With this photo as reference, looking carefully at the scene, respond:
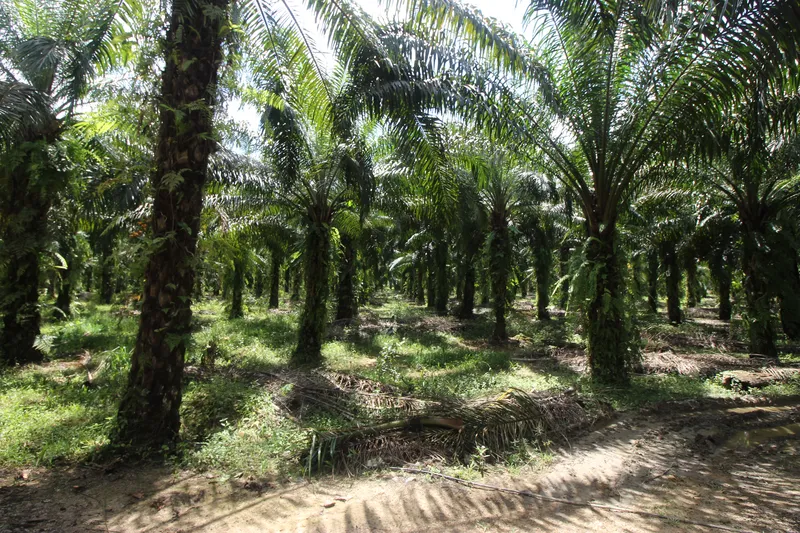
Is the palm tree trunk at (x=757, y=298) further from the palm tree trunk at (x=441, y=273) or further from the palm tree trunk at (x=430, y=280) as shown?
the palm tree trunk at (x=430, y=280)

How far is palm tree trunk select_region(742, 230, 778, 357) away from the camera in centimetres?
986

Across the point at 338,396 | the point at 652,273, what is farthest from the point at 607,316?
the point at 652,273

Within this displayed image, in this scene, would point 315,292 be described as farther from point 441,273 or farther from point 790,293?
point 790,293

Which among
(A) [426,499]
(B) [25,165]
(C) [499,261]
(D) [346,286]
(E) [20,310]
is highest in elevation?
(B) [25,165]

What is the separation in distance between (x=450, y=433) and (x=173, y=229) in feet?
11.6

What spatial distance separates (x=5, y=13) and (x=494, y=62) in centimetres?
816

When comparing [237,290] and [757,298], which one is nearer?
[757,298]

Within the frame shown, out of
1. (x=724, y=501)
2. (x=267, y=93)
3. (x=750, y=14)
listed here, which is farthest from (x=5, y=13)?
(x=724, y=501)

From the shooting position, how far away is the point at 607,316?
7.71 m

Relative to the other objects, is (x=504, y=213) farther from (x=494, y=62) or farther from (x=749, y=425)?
(x=749, y=425)

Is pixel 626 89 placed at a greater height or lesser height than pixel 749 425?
greater

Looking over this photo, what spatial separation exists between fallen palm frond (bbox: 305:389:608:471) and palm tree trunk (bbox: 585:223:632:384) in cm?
234

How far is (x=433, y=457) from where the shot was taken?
15.0 feet

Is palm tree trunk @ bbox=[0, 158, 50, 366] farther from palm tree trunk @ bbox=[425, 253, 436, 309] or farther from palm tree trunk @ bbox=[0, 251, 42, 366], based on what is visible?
palm tree trunk @ bbox=[425, 253, 436, 309]
